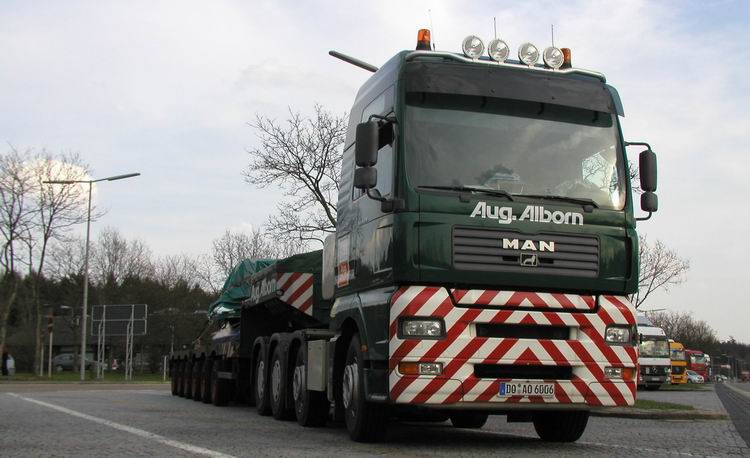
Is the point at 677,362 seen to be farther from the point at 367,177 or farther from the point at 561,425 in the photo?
the point at 367,177

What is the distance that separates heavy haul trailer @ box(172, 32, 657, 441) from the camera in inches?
364

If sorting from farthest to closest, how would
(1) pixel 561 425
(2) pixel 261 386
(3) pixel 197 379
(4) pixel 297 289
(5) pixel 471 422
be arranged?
(3) pixel 197 379 → (2) pixel 261 386 → (4) pixel 297 289 → (5) pixel 471 422 → (1) pixel 561 425

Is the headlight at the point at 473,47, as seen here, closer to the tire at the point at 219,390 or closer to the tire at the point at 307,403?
the tire at the point at 307,403

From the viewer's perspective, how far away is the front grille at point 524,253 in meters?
9.27

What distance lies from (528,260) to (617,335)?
1143mm

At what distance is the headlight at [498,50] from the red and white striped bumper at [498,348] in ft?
7.75

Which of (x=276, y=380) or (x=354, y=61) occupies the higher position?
(x=354, y=61)

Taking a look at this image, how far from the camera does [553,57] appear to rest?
408 inches

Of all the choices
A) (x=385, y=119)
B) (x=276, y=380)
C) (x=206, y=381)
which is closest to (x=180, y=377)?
(x=206, y=381)

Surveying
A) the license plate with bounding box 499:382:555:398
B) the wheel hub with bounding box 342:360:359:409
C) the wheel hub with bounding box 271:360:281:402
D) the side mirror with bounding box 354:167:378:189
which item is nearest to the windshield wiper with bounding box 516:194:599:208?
A: the side mirror with bounding box 354:167:378:189

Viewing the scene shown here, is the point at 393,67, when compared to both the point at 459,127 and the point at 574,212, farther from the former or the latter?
the point at 574,212

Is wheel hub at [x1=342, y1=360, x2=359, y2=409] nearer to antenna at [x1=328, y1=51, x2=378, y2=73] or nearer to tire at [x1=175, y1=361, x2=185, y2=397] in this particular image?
antenna at [x1=328, y1=51, x2=378, y2=73]

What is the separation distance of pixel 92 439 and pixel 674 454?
5423 millimetres

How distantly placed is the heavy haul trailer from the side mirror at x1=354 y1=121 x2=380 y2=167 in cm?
1
